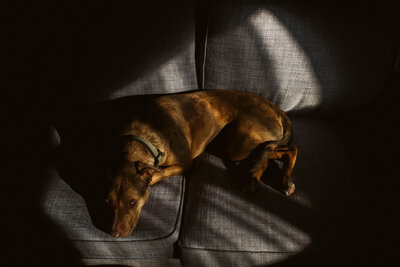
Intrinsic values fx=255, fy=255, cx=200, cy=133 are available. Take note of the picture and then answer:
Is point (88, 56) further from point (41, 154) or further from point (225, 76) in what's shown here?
point (225, 76)

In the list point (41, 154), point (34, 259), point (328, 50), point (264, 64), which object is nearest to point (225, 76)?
point (264, 64)

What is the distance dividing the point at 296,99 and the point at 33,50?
1.98m

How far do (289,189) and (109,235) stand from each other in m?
1.14

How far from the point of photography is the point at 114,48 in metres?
1.77

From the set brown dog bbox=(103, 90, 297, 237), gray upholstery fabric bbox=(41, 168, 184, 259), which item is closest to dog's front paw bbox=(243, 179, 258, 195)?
brown dog bbox=(103, 90, 297, 237)

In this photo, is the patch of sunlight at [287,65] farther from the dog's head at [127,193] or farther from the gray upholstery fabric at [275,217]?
the dog's head at [127,193]

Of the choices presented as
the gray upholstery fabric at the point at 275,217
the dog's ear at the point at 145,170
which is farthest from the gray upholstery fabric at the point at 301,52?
the dog's ear at the point at 145,170

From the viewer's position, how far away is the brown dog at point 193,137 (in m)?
1.55

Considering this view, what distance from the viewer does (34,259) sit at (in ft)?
5.54

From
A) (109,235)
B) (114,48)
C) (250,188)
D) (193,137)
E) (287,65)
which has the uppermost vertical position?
(114,48)

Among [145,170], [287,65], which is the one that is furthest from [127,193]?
[287,65]

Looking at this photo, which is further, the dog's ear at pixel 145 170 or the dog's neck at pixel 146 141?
the dog's neck at pixel 146 141

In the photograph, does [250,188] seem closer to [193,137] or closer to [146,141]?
[193,137]

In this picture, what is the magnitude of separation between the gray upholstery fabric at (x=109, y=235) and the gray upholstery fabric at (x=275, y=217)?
11 cm
